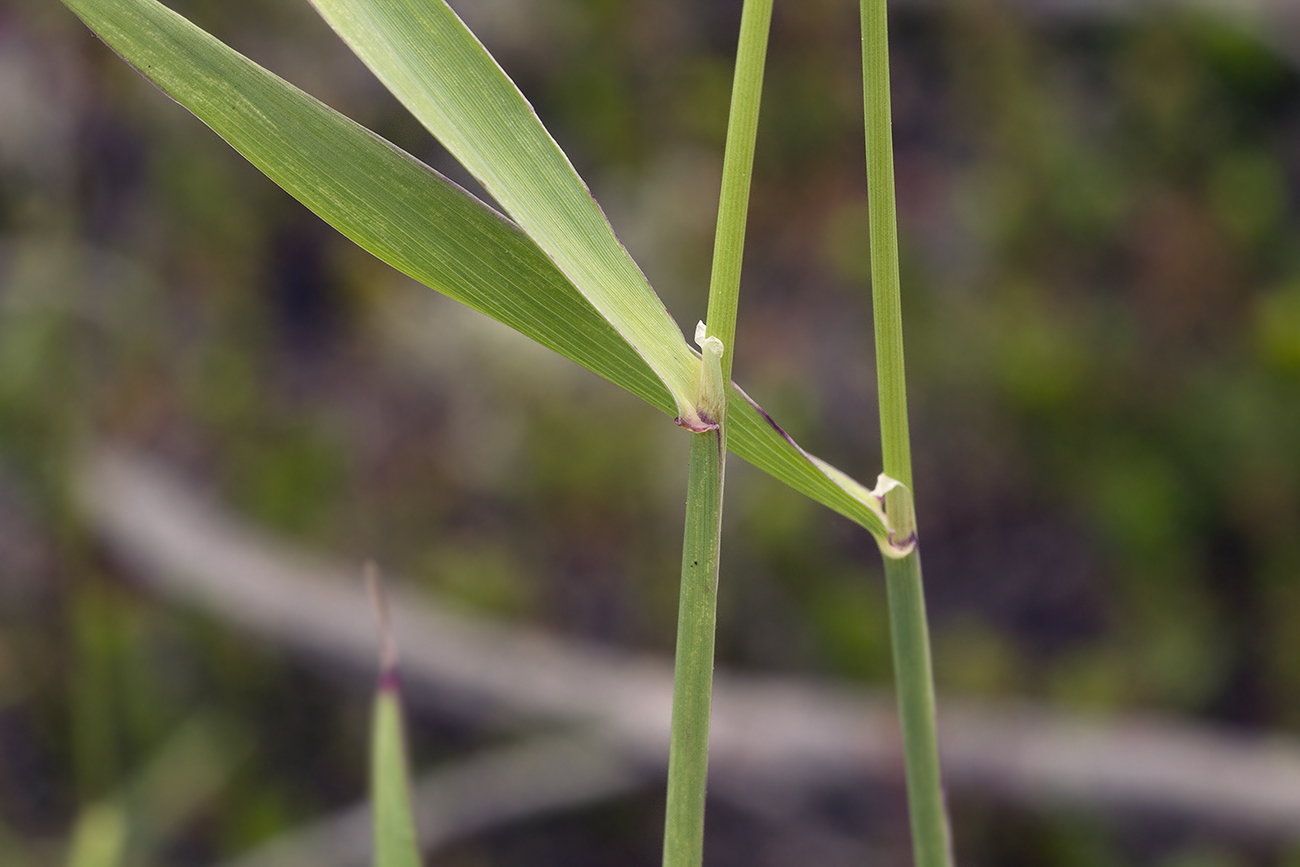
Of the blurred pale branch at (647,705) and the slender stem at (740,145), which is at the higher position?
the blurred pale branch at (647,705)

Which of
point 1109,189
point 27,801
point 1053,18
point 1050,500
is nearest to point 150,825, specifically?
point 27,801

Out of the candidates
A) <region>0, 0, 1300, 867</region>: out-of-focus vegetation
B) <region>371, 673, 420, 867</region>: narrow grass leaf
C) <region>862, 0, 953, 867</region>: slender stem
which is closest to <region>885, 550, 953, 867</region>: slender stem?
<region>862, 0, 953, 867</region>: slender stem

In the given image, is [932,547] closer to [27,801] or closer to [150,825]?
[150,825]

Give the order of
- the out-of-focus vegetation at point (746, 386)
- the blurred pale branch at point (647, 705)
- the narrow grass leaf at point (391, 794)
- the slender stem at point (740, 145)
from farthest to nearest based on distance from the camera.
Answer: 1. the out-of-focus vegetation at point (746, 386)
2. the blurred pale branch at point (647, 705)
3. the narrow grass leaf at point (391, 794)
4. the slender stem at point (740, 145)

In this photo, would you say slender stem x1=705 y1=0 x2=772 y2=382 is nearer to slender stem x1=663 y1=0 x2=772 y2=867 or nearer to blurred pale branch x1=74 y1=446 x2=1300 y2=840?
slender stem x1=663 y1=0 x2=772 y2=867

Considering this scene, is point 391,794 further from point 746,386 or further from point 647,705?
point 746,386

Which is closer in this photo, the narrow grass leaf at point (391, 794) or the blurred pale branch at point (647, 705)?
the narrow grass leaf at point (391, 794)

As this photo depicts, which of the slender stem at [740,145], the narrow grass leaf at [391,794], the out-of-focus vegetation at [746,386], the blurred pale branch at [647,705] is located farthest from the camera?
the out-of-focus vegetation at [746,386]

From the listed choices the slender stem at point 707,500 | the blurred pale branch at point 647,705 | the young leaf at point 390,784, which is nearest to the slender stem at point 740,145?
the slender stem at point 707,500

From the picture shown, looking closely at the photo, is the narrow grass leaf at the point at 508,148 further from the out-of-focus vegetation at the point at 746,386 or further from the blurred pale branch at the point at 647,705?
the out-of-focus vegetation at the point at 746,386
